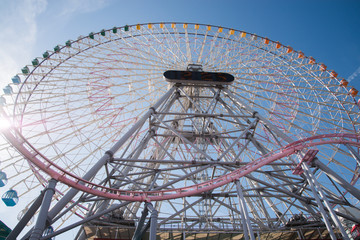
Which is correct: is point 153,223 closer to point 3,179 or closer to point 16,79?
point 3,179

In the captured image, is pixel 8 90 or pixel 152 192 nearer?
pixel 152 192

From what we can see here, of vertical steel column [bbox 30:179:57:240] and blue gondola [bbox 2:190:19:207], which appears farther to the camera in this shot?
blue gondola [bbox 2:190:19:207]

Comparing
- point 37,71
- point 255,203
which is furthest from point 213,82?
point 37,71

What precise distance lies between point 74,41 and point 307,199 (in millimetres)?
18746

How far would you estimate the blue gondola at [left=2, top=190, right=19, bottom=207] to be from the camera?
13906 mm

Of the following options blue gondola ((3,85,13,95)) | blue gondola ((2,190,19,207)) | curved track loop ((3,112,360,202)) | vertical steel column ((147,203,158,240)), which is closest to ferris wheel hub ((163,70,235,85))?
curved track loop ((3,112,360,202))

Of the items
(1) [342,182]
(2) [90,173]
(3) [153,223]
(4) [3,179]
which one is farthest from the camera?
(4) [3,179]

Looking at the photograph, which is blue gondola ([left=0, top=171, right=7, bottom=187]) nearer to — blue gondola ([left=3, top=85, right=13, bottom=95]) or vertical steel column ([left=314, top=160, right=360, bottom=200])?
blue gondola ([left=3, top=85, right=13, bottom=95])

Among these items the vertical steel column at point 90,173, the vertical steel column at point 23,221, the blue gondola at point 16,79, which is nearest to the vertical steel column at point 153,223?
the vertical steel column at point 90,173

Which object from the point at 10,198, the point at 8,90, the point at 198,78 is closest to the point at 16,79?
the point at 8,90

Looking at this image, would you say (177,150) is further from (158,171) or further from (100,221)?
(100,221)

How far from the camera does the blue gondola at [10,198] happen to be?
13906 millimetres

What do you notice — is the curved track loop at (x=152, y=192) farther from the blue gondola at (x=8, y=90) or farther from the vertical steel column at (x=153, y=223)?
the blue gondola at (x=8, y=90)

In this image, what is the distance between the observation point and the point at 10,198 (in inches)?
554
